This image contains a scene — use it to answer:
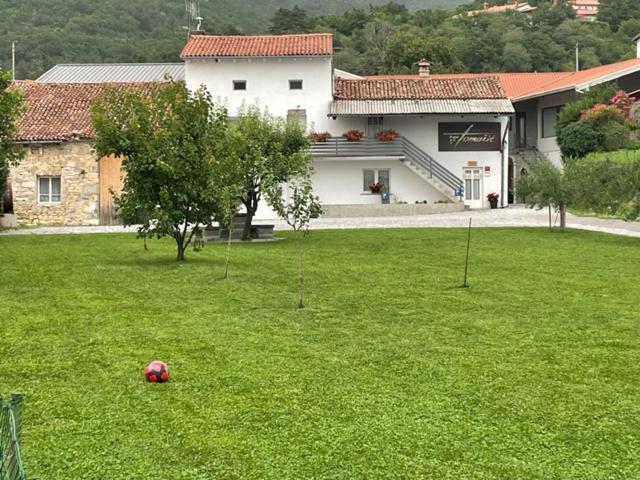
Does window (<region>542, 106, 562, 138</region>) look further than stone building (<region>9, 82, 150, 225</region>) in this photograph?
Yes

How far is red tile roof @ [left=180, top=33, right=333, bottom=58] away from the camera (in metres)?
39.2

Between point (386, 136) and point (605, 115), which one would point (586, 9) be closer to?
point (605, 115)

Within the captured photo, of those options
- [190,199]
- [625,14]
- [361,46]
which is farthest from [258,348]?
[625,14]

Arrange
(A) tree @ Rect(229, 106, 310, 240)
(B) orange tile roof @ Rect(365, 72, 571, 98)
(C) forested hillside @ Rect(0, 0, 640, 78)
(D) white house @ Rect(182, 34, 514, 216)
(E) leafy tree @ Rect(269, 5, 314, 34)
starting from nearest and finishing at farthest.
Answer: (A) tree @ Rect(229, 106, 310, 240), (D) white house @ Rect(182, 34, 514, 216), (B) orange tile roof @ Rect(365, 72, 571, 98), (C) forested hillside @ Rect(0, 0, 640, 78), (E) leafy tree @ Rect(269, 5, 314, 34)

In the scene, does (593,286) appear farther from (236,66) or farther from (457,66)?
(457,66)

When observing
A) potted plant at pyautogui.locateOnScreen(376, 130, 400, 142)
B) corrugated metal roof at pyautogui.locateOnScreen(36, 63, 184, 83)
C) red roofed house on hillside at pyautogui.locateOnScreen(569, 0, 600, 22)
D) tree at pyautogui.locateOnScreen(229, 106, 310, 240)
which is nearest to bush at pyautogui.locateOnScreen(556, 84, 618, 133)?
potted plant at pyautogui.locateOnScreen(376, 130, 400, 142)

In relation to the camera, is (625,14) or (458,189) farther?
(625,14)

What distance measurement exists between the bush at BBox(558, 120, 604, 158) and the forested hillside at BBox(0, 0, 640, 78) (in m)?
20.3

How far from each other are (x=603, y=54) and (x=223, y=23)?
3222 cm

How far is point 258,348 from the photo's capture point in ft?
29.1

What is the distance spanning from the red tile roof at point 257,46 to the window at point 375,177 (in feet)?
18.5

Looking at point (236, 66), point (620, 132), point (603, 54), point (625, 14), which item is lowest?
point (620, 132)

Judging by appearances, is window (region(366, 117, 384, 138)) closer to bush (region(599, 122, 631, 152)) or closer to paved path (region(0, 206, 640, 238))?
paved path (region(0, 206, 640, 238))

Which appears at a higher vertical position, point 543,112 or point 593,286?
point 543,112
